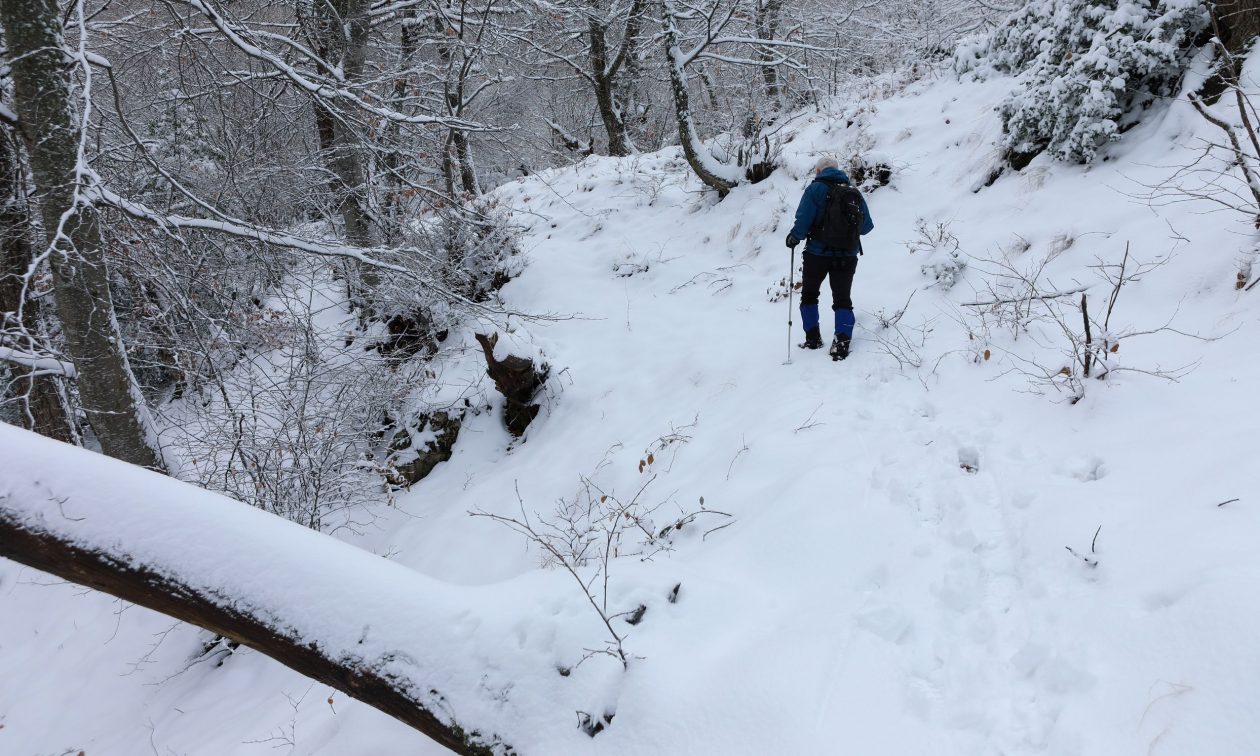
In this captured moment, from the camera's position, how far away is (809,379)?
5.39 m

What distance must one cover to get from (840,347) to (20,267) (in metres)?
7.50

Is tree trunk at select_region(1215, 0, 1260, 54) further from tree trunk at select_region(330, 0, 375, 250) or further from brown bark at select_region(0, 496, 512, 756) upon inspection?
brown bark at select_region(0, 496, 512, 756)

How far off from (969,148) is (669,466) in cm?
638

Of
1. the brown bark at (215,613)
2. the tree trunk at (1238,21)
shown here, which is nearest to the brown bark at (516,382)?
the brown bark at (215,613)

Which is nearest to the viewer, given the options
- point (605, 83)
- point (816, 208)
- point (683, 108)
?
point (816, 208)

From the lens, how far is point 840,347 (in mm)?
5598

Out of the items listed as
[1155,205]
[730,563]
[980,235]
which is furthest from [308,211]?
[1155,205]

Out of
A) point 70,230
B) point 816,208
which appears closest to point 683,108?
point 816,208

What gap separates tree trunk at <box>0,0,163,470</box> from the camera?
146 inches

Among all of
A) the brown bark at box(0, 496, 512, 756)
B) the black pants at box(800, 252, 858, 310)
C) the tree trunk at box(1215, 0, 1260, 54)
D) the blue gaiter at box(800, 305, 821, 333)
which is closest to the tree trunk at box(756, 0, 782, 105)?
the black pants at box(800, 252, 858, 310)

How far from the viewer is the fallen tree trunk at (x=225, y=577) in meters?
2.19

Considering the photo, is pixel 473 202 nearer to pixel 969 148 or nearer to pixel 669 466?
pixel 669 466

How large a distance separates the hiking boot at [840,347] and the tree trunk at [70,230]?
5582mm

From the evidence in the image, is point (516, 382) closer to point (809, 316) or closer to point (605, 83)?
point (809, 316)
